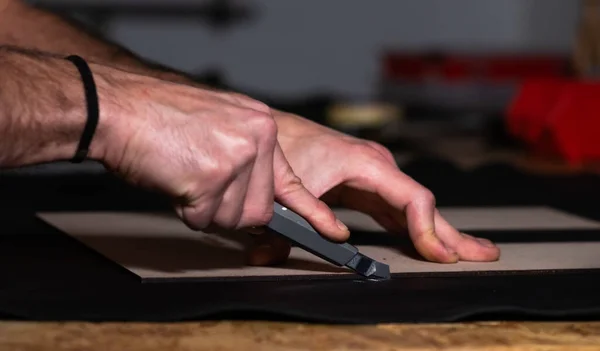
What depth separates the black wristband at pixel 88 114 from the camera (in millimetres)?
788

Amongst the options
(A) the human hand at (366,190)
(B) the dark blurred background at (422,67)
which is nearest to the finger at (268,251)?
(A) the human hand at (366,190)

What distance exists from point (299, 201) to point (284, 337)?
0.18m

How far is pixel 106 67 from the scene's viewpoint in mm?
842

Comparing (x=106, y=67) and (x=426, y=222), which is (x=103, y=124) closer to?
(x=106, y=67)

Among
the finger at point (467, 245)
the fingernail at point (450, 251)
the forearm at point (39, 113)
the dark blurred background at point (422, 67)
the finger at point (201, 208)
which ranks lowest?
the dark blurred background at point (422, 67)

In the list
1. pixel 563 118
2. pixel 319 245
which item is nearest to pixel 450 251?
pixel 319 245

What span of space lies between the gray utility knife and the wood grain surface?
0.13 metres

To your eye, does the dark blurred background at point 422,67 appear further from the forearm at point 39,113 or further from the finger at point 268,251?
the forearm at point 39,113

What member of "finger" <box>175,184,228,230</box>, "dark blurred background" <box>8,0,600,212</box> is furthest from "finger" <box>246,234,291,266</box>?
"dark blurred background" <box>8,0,600,212</box>

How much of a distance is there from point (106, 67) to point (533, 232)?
52 cm

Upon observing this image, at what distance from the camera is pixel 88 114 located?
79 cm

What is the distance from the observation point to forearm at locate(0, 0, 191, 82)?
49.7 inches

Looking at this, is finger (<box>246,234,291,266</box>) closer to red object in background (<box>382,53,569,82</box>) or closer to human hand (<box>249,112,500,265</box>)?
human hand (<box>249,112,500,265</box>)

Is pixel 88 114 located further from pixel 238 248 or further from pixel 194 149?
pixel 238 248
